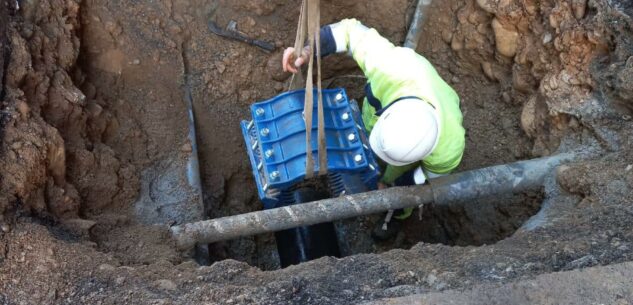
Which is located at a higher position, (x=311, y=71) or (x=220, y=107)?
(x=220, y=107)

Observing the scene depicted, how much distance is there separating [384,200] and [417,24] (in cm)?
161

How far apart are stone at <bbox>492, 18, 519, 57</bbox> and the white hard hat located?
1145mm

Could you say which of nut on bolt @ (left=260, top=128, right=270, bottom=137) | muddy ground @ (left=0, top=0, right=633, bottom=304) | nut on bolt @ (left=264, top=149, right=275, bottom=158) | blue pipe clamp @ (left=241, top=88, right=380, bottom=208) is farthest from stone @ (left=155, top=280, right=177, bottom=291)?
nut on bolt @ (left=260, top=128, right=270, bottom=137)

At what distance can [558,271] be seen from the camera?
2314 mm

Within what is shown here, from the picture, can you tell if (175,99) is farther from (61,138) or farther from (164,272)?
(164,272)

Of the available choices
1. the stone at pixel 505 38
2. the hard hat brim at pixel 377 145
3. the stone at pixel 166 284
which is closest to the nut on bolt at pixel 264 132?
the hard hat brim at pixel 377 145

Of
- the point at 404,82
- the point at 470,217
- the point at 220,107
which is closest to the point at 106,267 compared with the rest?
the point at 404,82

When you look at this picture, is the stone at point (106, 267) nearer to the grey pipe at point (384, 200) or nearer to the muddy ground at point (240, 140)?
the muddy ground at point (240, 140)

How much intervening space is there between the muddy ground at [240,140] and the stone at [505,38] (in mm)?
13

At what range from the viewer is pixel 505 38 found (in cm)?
385

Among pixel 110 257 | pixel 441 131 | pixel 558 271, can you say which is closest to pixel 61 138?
pixel 110 257

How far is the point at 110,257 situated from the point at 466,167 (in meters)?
2.56

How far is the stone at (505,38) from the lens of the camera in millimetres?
3836

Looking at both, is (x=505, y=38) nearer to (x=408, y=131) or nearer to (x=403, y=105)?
(x=403, y=105)
